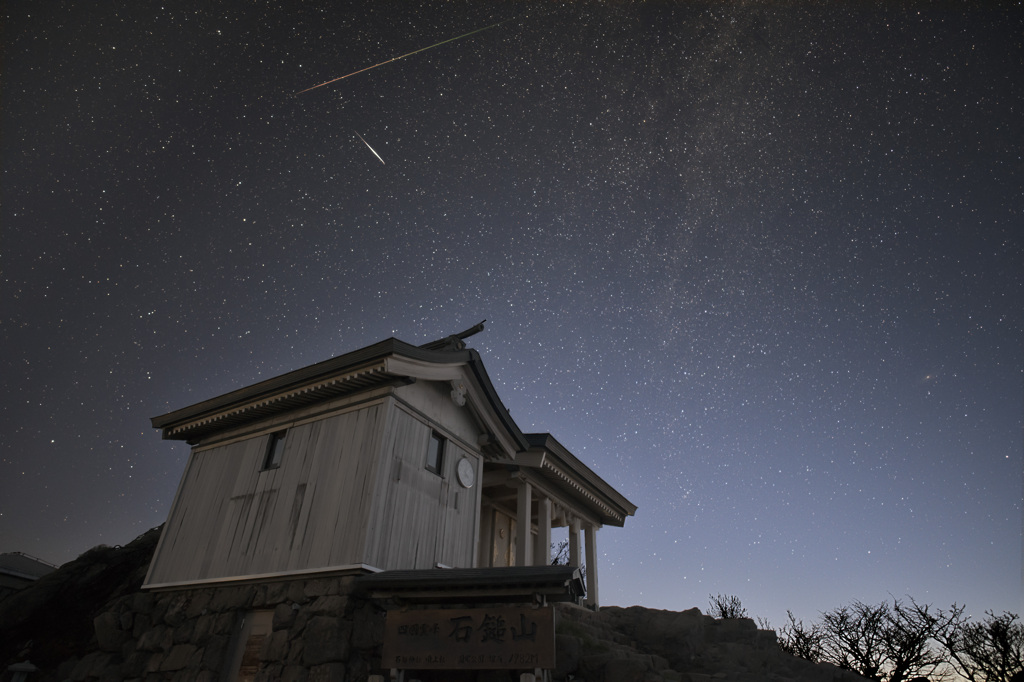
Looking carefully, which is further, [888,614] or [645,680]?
[888,614]

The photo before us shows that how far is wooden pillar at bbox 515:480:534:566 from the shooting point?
51.3 ft

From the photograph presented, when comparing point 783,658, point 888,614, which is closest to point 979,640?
point 888,614

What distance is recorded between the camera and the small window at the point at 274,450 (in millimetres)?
12734

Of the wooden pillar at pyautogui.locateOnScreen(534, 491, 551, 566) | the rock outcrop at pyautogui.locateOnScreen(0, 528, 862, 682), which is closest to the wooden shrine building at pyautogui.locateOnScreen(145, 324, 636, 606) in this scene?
the rock outcrop at pyautogui.locateOnScreen(0, 528, 862, 682)

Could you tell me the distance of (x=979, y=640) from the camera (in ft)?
92.2

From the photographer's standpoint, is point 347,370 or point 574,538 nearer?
point 347,370

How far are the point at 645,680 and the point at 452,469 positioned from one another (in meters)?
5.92

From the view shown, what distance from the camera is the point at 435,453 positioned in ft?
42.4

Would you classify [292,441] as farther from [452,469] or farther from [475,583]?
[475,583]

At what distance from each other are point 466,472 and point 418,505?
197cm

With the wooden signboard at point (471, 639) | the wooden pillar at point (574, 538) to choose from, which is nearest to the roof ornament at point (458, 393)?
the wooden signboard at point (471, 639)

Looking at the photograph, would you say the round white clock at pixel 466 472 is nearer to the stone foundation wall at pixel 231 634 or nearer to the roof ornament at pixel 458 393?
the roof ornament at pixel 458 393

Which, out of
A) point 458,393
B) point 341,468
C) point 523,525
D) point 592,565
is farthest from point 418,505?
point 592,565

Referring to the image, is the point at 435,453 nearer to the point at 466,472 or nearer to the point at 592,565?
the point at 466,472
